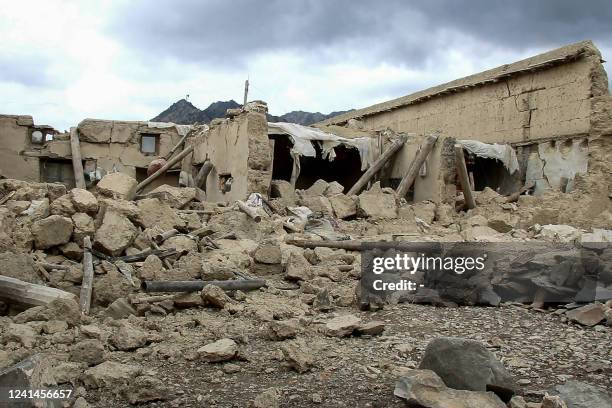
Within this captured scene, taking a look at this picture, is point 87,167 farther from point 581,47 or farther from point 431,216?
point 581,47

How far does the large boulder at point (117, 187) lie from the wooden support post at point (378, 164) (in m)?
4.57

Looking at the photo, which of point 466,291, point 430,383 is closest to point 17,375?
point 430,383

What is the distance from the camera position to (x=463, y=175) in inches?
418

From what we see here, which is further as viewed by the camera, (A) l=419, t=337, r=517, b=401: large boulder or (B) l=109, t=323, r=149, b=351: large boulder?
(B) l=109, t=323, r=149, b=351: large boulder

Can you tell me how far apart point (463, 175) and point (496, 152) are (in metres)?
1.92

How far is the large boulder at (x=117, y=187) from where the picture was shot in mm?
7908

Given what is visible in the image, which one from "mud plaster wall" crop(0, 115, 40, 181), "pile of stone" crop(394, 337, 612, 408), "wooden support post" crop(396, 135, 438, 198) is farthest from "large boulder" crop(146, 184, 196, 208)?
"mud plaster wall" crop(0, 115, 40, 181)

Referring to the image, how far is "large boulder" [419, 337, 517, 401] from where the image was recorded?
2.89 m

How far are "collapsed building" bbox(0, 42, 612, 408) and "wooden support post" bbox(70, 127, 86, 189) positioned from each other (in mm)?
59

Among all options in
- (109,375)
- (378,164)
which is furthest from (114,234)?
(378,164)

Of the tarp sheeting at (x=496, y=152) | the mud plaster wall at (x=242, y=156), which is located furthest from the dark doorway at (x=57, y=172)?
the tarp sheeting at (x=496, y=152)

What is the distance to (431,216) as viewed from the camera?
10.3 m

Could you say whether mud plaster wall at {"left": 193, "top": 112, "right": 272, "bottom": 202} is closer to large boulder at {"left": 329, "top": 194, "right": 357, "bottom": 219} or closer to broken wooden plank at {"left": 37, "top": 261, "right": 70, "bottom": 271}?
large boulder at {"left": 329, "top": 194, "right": 357, "bottom": 219}

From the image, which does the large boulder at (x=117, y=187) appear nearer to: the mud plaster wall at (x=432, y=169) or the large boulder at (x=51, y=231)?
the large boulder at (x=51, y=231)
